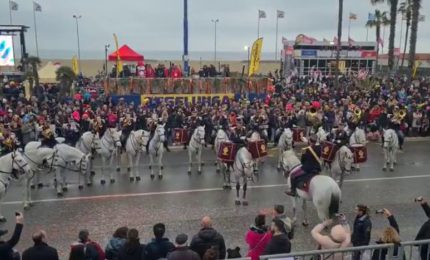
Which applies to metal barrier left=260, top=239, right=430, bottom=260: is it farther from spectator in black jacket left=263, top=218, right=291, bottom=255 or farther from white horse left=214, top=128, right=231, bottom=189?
white horse left=214, top=128, right=231, bottom=189

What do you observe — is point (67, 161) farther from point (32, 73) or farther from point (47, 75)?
point (47, 75)

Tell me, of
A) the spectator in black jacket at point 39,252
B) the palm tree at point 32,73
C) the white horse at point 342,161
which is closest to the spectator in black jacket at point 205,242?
the spectator in black jacket at point 39,252

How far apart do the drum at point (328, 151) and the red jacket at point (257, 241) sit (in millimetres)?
8046

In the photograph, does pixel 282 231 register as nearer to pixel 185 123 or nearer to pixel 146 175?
pixel 146 175

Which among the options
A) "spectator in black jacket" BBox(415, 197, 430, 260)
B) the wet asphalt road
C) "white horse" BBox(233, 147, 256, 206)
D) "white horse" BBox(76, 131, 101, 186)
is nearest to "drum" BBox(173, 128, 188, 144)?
the wet asphalt road

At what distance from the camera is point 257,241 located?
8.13m

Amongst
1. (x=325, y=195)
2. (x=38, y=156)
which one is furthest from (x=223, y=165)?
(x=325, y=195)

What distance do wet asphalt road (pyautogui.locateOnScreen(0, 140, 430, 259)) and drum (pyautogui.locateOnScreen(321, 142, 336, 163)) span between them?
4.86ft

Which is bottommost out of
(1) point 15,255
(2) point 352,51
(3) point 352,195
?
(3) point 352,195

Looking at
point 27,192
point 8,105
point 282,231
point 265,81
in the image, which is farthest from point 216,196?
point 265,81

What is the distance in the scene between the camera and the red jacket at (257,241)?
7.98 meters

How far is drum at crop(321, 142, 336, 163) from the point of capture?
617 inches

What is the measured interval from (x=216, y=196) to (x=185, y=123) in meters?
6.83

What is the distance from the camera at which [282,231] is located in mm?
7730
